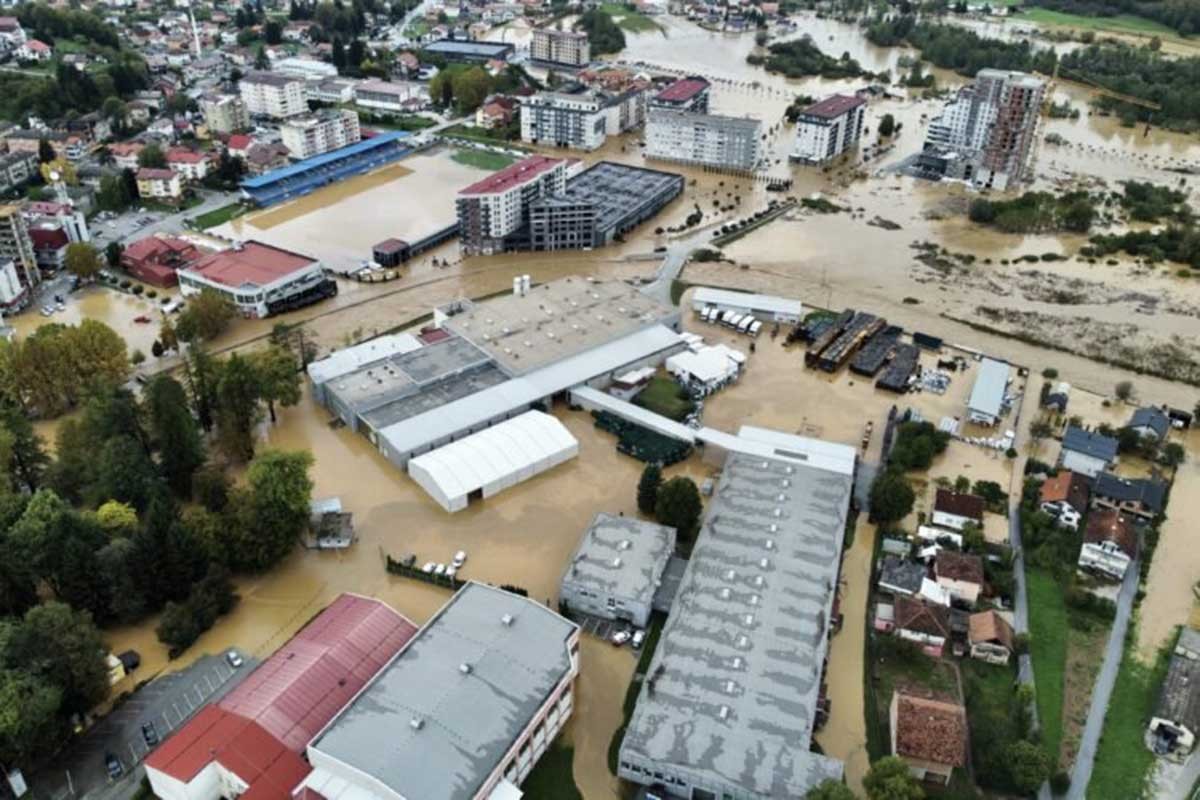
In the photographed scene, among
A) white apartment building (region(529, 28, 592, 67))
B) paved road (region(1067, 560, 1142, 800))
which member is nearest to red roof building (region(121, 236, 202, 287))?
paved road (region(1067, 560, 1142, 800))

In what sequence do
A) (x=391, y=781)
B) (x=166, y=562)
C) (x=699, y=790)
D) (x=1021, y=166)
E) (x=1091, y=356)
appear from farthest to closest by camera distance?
1. (x=1021, y=166)
2. (x=1091, y=356)
3. (x=166, y=562)
4. (x=699, y=790)
5. (x=391, y=781)

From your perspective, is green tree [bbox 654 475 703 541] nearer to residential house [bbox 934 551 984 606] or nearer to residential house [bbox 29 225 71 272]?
residential house [bbox 934 551 984 606]

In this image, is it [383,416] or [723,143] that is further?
[723,143]

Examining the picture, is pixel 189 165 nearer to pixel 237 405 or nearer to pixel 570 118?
pixel 570 118

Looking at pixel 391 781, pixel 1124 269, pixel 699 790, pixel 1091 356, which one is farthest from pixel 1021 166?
pixel 391 781

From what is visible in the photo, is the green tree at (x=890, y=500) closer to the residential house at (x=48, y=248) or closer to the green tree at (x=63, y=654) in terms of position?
the green tree at (x=63, y=654)

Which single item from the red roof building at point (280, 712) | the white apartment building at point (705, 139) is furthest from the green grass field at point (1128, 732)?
the white apartment building at point (705, 139)

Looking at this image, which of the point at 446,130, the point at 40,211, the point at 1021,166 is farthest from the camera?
the point at 446,130

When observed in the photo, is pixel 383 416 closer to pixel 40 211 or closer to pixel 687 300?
pixel 687 300
